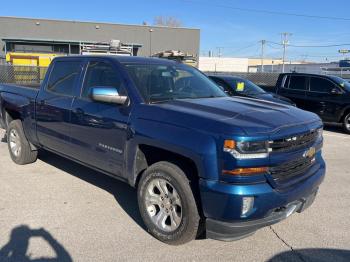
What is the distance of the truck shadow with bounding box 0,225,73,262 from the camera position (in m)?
3.55

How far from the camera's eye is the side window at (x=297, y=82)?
40.8 feet

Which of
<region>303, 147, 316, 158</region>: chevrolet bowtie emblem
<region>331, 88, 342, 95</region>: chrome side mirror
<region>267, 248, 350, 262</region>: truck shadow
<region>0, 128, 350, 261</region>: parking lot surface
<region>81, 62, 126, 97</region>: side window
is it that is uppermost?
<region>81, 62, 126, 97</region>: side window

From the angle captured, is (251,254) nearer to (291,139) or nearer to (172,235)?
(172,235)

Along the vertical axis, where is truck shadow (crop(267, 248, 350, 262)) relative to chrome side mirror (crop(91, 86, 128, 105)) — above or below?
below

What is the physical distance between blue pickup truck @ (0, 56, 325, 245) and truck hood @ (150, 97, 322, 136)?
10 mm

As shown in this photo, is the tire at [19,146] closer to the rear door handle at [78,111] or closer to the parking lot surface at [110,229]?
the parking lot surface at [110,229]

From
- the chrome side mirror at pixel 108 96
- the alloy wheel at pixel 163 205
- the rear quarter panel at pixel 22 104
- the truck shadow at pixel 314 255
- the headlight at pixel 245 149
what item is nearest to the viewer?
the headlight at pixel 245 149

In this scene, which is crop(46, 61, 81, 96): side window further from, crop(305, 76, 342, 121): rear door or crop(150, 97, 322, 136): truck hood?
crop(305, 76, 342, 121): rear door

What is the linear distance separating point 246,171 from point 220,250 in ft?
3.19

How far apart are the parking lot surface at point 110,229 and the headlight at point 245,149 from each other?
1048 mm

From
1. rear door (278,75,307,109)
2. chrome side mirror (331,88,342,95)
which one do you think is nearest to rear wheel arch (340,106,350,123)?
chrome side mirror (331,88,342,95)

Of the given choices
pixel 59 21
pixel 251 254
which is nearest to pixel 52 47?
pixel 59 21

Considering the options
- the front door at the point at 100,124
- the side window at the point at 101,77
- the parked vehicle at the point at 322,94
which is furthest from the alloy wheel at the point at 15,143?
the parked vehicle at the point at 322,94

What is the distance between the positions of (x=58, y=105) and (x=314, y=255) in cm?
355
